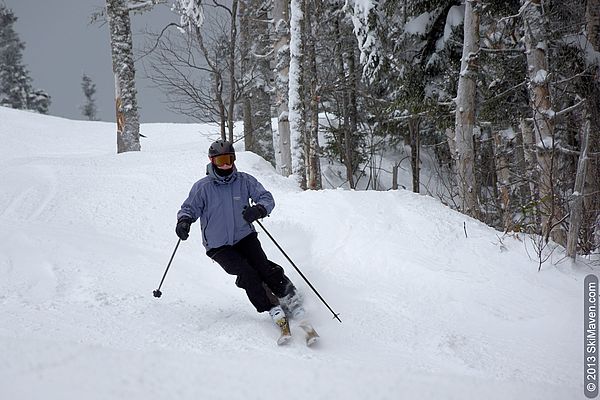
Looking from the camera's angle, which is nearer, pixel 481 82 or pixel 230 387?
pixel 230 387

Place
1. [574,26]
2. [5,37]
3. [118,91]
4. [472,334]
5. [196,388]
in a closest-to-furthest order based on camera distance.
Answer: [196,388] < [472,334] < [574,26] < [118,91] < [5,37]

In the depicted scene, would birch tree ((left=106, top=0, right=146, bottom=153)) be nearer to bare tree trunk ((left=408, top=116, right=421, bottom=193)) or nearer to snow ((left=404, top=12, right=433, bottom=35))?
snow ((left=404, top=12, right=433, bottom=35))

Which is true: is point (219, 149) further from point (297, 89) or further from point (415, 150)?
point (415, 150)

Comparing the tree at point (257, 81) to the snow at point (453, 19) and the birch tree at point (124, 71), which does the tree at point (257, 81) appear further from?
the snow at point (453, 19)

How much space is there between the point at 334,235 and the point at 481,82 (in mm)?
5869

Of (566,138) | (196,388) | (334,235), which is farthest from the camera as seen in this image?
(566,138)

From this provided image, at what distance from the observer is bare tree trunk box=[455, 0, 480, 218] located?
790 cm

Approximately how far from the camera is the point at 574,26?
27.6 feet

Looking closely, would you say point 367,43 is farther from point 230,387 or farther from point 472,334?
point 230,387

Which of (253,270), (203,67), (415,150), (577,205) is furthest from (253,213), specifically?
(203,67)

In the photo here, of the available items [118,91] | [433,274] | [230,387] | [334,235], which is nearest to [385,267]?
[433,274]

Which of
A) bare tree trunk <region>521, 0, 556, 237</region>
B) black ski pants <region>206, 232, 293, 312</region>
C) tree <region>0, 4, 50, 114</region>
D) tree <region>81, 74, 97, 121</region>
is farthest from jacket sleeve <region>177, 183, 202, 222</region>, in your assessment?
tree <region>81, 74, 97, 121</region>

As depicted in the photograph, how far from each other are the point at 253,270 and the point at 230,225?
1.55ft

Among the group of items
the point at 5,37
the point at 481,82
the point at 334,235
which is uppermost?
the point at 5,37
